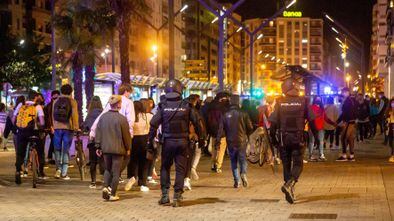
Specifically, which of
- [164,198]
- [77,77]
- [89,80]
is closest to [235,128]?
[164,198]

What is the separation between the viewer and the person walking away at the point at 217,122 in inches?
657


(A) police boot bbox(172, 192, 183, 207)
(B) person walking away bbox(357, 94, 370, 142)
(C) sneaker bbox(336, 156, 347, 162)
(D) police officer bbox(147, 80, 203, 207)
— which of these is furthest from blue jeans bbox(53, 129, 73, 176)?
(B) person walking away bbox(357, 94, 370, 142)

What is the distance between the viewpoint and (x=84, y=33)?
3138 cm

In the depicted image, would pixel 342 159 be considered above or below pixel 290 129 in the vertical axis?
below

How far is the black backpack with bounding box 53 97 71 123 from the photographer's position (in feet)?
Result: 49.7

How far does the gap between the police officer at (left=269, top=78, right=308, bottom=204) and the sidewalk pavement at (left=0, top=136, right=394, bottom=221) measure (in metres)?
0.49

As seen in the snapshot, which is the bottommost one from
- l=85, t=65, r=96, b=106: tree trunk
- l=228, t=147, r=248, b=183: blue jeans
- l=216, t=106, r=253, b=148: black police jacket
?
l=228, t=147, r=248, b=183: blue jeans

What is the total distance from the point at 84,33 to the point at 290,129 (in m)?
21.1

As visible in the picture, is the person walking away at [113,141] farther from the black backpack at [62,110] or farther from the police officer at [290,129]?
the black backpack at [62,110]

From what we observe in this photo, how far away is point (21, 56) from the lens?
6100 centimetres

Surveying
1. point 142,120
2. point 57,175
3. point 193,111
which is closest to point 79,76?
point 57,175

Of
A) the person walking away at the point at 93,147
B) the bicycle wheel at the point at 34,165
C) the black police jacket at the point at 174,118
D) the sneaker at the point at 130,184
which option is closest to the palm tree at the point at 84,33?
the person walking away at the point at 93,147

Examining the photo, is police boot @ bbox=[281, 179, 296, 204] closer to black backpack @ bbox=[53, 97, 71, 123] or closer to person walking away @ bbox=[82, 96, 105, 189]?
person walking away @ bbox=[82, 96, 105, 189]

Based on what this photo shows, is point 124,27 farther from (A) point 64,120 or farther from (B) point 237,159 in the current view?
(B) point 237,159
